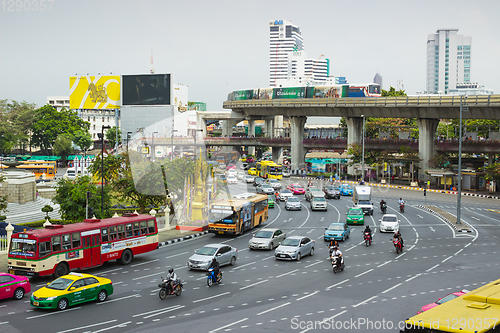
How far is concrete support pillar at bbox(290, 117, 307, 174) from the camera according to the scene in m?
92.5

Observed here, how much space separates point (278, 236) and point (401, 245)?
7.40 metres

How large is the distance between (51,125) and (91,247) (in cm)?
10100

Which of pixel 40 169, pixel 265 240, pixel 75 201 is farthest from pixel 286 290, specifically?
pixel 40 169

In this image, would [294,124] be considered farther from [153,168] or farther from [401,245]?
[401,245]

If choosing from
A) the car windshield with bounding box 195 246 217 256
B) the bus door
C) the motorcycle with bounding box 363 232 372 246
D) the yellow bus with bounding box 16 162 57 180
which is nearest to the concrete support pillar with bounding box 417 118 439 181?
the motorcycle with bounding box 363 232 372 246

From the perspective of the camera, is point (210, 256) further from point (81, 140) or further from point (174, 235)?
point (81, 140)

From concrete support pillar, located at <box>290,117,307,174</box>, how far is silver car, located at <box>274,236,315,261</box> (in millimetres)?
65433

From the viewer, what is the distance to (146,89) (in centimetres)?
8544

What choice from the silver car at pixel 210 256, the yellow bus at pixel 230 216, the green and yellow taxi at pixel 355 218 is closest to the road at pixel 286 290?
the silver car at pixel 210 256

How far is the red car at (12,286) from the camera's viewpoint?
61.0ft

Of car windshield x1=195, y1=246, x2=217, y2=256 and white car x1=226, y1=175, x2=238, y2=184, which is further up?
white car x1=226, y1=175, x2=238, y2=184

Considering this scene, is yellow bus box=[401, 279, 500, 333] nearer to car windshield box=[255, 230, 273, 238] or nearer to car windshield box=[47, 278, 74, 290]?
car windshield box=[47, 278, 74, 290]

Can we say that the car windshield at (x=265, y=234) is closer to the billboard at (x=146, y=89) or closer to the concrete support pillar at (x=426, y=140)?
the concrete support pillar at (x=426, y=140)

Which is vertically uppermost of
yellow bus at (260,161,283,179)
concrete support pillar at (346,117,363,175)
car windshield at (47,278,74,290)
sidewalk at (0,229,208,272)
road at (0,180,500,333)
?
concrete support pillar at (346,117,363,175)
